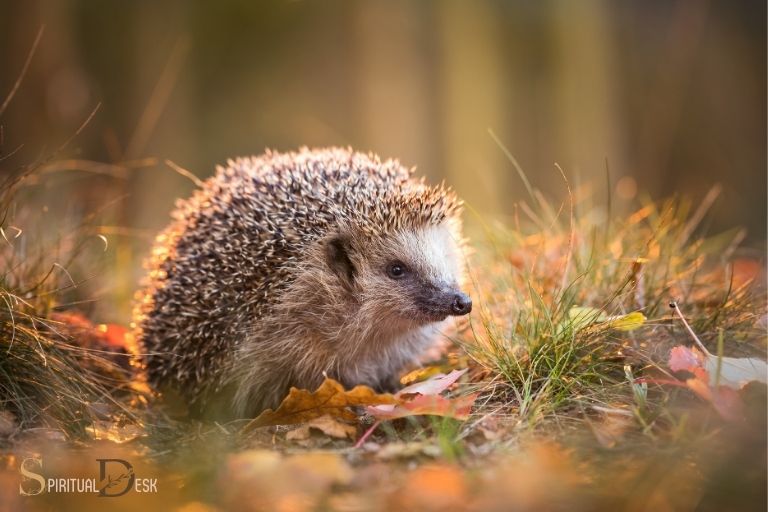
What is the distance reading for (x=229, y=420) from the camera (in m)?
3.73

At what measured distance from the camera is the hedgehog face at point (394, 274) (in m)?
3.84

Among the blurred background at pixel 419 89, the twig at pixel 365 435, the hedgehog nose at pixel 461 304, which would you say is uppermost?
the blurred background at pixel 419 89

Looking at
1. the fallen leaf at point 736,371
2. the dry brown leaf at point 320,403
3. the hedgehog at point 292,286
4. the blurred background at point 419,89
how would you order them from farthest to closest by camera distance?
1. the blurred background at point 419,89
2. the hedgehog at point 292,286
3. the dry brown leaf at point 320,403
4. the fallen leaf at point 736,371

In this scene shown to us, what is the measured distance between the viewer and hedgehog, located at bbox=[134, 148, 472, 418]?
3736mm

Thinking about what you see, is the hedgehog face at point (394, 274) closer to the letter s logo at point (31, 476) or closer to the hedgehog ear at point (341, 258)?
the hedgehog ear at point (341, 258)

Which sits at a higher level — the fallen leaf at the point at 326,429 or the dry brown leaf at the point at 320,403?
the dry brown leaf at the point at 320,403

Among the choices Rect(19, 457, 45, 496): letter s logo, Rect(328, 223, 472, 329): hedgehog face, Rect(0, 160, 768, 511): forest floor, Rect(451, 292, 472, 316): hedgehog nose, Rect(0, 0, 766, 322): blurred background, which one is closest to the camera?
Rect(0, 160, 768, 511): forest floor

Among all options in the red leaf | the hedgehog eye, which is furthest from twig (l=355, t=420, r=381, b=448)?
the red leaf

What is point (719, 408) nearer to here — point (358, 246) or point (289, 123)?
point (358, 246)

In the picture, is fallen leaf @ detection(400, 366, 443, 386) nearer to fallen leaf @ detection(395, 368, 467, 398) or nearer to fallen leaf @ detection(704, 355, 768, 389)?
fallen leaf @ detection(395, 368, 467, 398)

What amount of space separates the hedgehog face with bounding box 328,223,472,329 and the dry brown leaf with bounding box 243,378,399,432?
74cm

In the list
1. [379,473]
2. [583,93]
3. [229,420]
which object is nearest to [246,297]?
[229,420]

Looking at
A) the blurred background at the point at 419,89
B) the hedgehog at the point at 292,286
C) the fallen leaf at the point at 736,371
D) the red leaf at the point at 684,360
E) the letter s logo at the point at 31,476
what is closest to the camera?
the letter s logo at the point at 31,476

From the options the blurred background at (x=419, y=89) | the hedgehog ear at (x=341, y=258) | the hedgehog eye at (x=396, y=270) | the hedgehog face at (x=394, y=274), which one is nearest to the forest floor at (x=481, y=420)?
the hedgehog face at (x=394, y=274)
